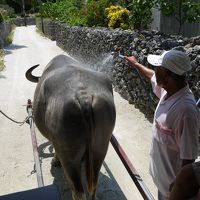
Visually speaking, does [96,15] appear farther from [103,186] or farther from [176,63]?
[176,63]

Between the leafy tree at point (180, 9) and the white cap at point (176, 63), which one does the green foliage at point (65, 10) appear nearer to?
the leafy tree at point (180, 9)

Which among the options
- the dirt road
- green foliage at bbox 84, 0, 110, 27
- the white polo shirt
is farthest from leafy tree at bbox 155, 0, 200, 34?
the white polo shirt

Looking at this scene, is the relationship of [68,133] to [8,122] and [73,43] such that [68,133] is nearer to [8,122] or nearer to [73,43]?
[8,122]

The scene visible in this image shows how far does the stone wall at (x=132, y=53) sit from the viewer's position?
6.31 meters

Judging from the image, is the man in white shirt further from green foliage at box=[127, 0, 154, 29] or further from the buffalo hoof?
green foliage at box=[127, 0, 154, 29]

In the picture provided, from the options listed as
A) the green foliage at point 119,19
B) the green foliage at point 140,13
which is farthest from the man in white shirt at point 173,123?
the green foliage at point 119,19

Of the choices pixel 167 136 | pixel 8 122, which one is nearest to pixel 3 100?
pixel 8 122

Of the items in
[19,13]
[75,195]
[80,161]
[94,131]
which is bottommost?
[19,13]

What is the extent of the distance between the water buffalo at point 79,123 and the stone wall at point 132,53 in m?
1.68

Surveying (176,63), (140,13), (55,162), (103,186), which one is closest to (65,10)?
(140,13)

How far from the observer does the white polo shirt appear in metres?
2.64

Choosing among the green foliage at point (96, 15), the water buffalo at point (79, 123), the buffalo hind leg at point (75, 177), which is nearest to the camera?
the water buffalo at point (79, 123)

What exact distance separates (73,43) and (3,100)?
7056mm

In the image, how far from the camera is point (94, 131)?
347 cm
